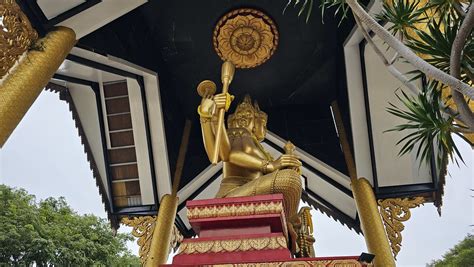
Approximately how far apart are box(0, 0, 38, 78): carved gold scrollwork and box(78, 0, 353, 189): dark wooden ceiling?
1972mm

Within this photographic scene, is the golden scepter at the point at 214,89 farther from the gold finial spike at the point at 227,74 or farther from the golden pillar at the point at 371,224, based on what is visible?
the golden pillar at the point at 371,224

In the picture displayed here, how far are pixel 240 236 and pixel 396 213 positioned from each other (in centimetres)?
332

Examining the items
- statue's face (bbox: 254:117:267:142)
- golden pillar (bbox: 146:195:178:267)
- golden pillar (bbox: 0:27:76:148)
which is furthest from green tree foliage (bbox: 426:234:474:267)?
golden pillar (bbox: 0:27:76:148)

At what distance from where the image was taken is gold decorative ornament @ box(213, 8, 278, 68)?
20.3 feet

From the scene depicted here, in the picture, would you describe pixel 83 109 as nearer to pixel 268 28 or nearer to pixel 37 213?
pixel 268 28

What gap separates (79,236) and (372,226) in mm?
5658

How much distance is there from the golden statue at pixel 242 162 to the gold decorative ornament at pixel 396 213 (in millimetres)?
2086

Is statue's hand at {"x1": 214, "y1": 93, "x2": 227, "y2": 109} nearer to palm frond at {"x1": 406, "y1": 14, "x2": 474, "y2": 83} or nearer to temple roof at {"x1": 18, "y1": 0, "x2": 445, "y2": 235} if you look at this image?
palm frond at {"x1": 406, "y1": 14, "x2": 474, "y2": 83}

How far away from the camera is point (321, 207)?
747cm

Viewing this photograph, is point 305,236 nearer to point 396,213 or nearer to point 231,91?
point 396,213

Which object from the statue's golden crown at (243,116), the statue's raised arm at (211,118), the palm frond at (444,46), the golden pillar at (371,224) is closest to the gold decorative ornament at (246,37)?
the statue's golden crown at (243,116)

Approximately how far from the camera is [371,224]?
541 cm

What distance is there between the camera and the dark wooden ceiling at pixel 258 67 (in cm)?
614

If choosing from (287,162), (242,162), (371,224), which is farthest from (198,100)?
(287,162)
